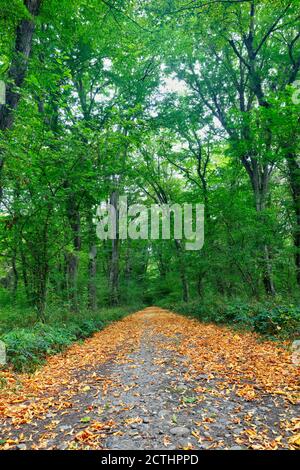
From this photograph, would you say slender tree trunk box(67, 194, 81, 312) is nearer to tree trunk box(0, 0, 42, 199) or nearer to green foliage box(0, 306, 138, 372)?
green foliage box(0, 306, 138, 372)

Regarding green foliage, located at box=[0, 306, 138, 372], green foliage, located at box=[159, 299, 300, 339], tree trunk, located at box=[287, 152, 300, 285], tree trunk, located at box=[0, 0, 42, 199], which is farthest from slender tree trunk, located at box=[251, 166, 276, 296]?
tree trunk, located at box=[0, 0, 42, 199]

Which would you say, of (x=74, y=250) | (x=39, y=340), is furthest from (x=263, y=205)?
(x=39, y=340)

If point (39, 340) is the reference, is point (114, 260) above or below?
above

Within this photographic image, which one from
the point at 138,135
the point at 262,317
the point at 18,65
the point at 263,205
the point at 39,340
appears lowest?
the point at 39,340

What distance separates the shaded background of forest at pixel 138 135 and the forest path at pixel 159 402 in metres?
1.43

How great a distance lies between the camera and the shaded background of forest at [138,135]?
24.2ft

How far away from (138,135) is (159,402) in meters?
10.3

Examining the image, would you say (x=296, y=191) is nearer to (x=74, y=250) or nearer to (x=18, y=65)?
(x=74, y=250)

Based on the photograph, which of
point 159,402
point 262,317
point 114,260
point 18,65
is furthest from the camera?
point 114,260

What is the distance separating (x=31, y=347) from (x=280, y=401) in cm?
496

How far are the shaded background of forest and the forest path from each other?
56.1 inches

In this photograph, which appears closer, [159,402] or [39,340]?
[159,402]

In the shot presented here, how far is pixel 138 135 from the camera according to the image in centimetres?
1166

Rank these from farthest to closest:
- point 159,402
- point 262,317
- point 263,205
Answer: point 263,205 < point 262,317 < point 159,402
